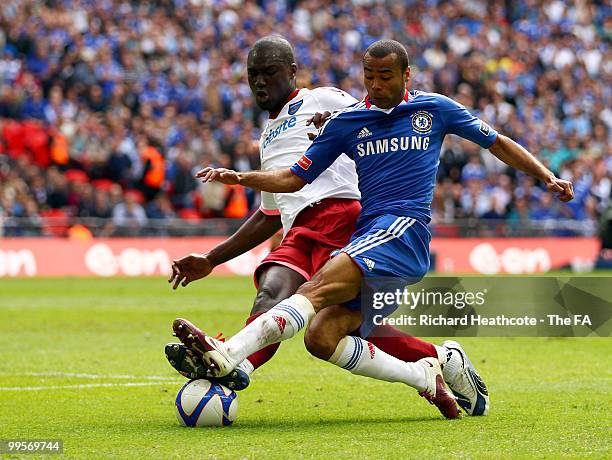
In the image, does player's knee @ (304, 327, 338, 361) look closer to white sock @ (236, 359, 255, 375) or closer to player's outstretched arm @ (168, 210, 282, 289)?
white sock @ (236, 359, 255, 375)

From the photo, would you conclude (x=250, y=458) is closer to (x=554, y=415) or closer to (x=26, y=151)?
(x=554, y=415)

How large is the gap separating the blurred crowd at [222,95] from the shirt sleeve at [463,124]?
1768 centimetres

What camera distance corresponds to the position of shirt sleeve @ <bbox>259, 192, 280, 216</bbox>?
873 centimetres

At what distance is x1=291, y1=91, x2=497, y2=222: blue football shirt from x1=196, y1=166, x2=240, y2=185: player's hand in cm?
60

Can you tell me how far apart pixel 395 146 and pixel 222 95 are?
2110 cm

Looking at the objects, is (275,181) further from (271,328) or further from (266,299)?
(271,328)

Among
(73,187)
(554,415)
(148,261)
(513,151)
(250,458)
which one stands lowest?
(148,261)

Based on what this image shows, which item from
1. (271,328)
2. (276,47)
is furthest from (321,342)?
(276,47)

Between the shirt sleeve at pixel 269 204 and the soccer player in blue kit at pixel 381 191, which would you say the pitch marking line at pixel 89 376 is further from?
the soccer player in blue kit at pixel 381 191

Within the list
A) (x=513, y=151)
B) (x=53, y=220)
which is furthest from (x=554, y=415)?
(x=53, y=220)

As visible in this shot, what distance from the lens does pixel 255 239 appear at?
877cm

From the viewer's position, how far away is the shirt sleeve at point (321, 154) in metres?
7.75

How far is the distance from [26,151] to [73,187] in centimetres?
122

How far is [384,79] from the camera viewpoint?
7.55 metres
